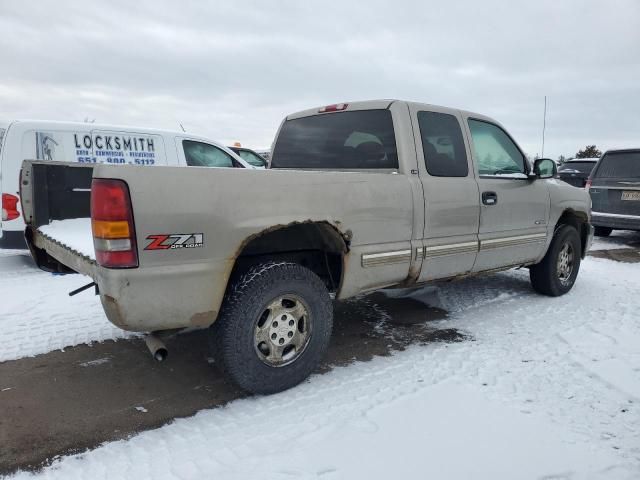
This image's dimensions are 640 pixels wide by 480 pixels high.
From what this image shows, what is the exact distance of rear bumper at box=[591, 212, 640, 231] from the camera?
863 centimetres

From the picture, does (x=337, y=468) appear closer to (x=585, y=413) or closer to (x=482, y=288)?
(x=585, y=413)

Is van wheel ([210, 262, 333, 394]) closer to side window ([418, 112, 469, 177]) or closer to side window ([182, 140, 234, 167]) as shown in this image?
side window ([418, 112, 469, 177])

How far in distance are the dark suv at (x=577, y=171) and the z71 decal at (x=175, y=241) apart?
1112cm

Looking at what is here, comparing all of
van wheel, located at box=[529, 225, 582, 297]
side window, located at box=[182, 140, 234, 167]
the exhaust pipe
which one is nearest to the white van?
side window, located at box=[182, 140, 234, 167]

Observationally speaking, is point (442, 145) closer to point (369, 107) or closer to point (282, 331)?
point (369, 107)

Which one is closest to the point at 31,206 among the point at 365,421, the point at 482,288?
the point at 365,421

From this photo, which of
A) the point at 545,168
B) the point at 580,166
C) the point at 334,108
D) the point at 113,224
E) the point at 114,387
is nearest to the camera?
the point at 113,224

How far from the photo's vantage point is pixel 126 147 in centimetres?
716

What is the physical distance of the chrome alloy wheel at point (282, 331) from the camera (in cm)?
295

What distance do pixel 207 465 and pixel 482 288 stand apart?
418 cm

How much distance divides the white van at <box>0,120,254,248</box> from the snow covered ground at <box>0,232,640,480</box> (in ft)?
7.35

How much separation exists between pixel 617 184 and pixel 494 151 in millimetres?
5753

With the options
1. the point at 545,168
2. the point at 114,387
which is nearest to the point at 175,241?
the point at 114,387

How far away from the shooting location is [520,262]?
477 cm
